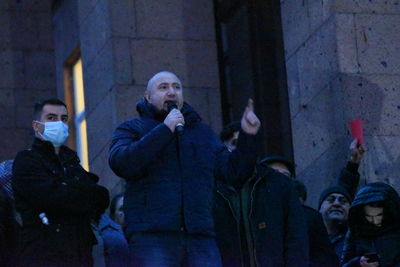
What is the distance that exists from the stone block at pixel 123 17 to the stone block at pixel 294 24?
8.94ft

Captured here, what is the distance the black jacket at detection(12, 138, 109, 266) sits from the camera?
417 inches

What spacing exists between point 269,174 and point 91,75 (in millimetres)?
6609

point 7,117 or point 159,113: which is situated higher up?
point 7,117

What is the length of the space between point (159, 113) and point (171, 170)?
1.75 feet

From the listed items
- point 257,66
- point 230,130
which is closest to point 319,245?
point 230,130

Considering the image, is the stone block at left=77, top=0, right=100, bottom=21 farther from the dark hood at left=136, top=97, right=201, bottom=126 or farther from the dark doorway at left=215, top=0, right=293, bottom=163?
the dark hood at left=136, top=97, right=201, bottom=126

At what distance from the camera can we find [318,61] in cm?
1401

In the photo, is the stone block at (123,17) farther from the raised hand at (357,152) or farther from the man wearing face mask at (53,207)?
the man wearing face mask at (53,207)

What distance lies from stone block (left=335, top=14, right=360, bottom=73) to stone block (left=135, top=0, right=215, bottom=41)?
3887 millimetres

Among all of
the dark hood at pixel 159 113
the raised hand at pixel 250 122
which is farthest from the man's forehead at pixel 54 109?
the raised hand at pixel 250 122

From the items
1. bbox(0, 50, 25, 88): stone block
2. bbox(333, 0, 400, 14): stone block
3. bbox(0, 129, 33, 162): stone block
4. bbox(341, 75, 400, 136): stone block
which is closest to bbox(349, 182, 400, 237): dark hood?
bbox(341, 75, 400, 136): stone block

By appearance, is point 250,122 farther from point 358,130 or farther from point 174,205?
point 358,130

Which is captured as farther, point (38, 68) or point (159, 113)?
point (38, 68)

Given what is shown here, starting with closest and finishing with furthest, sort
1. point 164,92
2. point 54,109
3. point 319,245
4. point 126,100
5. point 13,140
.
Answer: point 164,92, point 54,109, point 319,245, point 126,100, point 13,140
